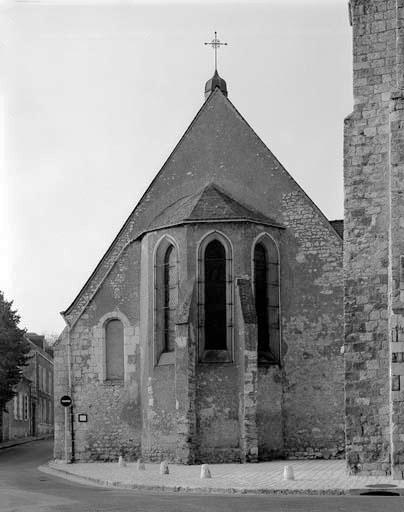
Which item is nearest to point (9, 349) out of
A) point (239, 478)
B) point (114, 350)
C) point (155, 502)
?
point (114, 350)

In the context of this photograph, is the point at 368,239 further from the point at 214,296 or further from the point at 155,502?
the point at 155,502

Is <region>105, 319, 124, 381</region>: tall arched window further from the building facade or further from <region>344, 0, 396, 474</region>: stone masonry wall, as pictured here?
the building facade

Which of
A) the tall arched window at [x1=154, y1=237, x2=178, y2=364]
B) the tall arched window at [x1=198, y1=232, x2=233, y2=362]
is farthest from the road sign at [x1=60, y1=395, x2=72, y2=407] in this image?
the tall arched window at [x1=198, y1=232, x2=233, y2=362]

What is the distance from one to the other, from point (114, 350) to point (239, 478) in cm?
1156

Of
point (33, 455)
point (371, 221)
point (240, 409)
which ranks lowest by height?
point (33, 455)

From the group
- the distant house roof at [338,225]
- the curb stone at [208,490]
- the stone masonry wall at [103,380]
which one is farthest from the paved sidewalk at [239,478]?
the distant house roof at [338,225]

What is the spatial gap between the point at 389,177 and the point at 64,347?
47.8ft

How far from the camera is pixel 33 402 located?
65.4 metres

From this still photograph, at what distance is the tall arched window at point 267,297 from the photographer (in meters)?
28.7

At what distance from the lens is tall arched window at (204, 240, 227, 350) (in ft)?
91.6

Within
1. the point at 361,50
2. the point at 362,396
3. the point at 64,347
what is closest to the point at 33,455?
the point at 64,347

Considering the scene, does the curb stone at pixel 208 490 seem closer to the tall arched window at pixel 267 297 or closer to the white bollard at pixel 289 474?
the white bollard at pixel 289 474

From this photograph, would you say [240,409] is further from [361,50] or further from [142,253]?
[361,50]

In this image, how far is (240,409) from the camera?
2697cm
